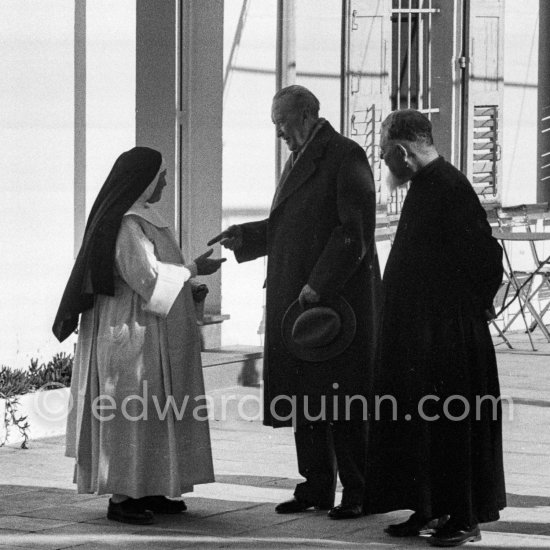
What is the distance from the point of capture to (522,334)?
14.7 meters

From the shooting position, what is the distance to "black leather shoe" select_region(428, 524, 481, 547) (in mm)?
5973

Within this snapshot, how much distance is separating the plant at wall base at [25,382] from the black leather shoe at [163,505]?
6.38ft

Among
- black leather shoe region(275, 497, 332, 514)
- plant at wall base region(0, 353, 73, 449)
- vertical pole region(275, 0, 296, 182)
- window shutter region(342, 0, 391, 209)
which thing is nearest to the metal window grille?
window shutter region(342, 0, 391, 209)

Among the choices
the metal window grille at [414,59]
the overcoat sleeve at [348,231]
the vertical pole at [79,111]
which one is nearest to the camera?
the overcoat sleeve at [348,231]

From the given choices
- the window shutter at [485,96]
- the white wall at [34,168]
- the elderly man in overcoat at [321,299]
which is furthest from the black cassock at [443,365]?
the window shutter at [485,96]

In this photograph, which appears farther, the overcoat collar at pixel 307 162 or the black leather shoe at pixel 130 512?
the overcoat collar at pixel 307 162

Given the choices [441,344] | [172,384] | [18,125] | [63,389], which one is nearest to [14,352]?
[63,389]

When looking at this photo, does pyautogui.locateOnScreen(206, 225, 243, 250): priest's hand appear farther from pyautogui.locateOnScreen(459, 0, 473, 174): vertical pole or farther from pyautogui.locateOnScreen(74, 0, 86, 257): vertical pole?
pyautogui.locateOnScreen(459, 0, 473, 174): vertical pole

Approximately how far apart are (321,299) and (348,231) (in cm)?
33

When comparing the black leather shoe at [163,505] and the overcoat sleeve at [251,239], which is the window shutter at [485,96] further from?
the black leather shoe at [163,505]

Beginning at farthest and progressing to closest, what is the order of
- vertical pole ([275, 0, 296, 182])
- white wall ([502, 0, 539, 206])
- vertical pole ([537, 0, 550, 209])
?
vertical pole ([537, 0, 550, 209]), white wall ([502, 0, 539, 206]), vertical pole ([275, 0, 296, 182])

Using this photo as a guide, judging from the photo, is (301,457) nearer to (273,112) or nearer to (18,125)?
(273,112)

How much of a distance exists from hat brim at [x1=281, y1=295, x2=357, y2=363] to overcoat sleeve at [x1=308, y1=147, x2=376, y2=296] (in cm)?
9

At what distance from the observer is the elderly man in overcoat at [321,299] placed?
6633mm
